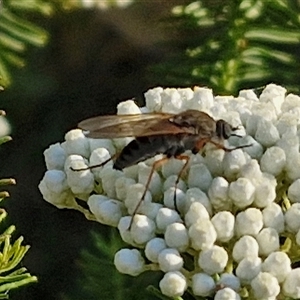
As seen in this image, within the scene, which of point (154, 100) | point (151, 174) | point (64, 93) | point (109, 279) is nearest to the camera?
point (151, 174)

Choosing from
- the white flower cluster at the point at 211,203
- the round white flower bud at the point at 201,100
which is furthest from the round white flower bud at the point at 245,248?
the round white flower bud at the point at 201,100

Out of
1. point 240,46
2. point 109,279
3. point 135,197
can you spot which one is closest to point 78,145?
point 135,197

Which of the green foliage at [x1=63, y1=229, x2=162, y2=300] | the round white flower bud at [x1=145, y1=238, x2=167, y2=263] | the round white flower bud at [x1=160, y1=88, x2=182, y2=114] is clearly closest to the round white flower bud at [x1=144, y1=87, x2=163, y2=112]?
the round white flower bud at [x1=160, y1=88, x2=182, y2=114]

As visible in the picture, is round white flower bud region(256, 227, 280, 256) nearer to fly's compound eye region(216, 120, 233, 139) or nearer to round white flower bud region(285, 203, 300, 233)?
round white flower bud region(285, 203, 300, 233)

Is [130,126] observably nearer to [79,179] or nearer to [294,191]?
[79,179]

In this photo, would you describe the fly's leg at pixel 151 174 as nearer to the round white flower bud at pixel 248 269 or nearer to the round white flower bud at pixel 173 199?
the round white flower bud at pixel 173 199

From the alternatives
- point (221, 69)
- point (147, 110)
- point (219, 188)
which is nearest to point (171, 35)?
point (221, 69)

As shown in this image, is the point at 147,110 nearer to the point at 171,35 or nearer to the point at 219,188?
the point at 219,188
